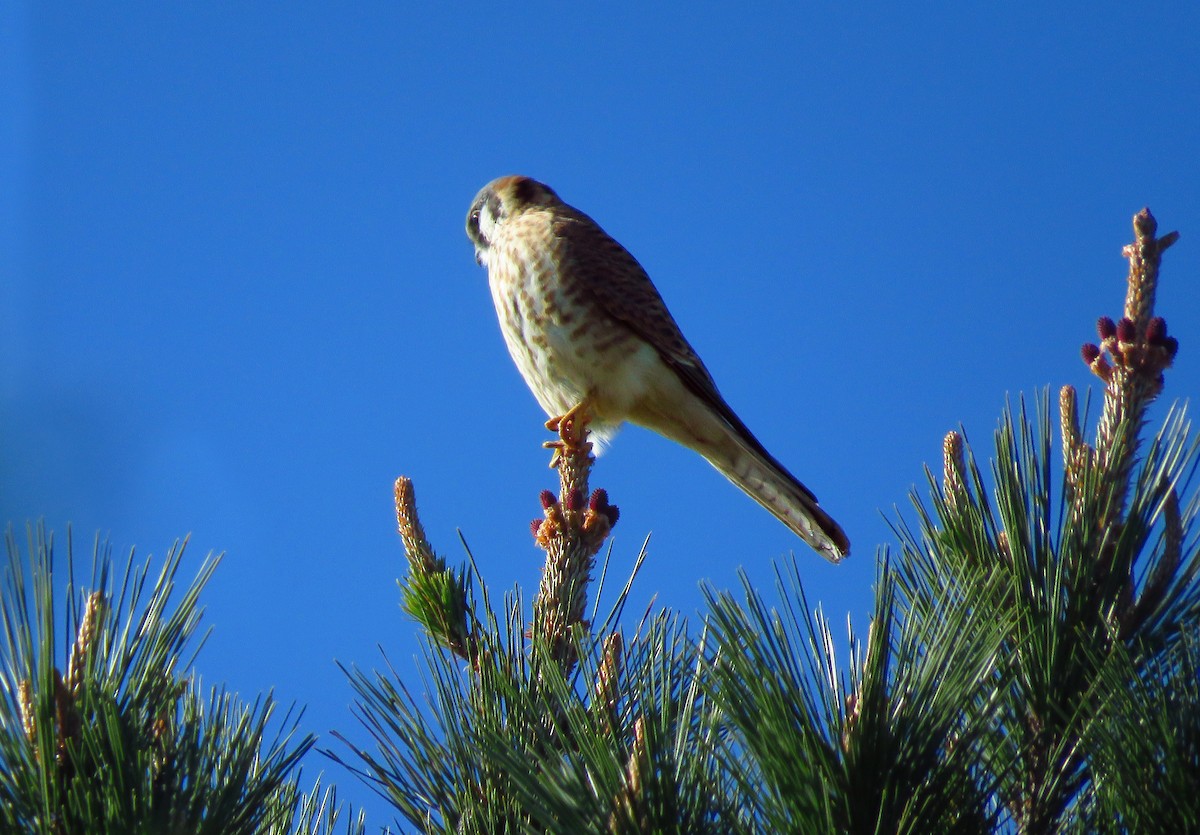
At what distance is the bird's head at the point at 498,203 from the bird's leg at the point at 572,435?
4.17ft

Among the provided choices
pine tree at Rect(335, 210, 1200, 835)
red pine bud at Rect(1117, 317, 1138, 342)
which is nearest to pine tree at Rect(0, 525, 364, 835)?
pine tree at Rect(335, 210, 1200, 835)

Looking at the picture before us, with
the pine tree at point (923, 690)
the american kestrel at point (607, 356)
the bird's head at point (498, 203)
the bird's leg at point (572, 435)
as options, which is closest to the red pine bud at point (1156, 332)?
the pine tree at point (923, 690)

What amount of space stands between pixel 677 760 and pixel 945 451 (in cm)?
59

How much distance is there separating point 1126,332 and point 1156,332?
0.11 ft

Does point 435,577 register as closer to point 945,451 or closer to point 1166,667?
point 945,451

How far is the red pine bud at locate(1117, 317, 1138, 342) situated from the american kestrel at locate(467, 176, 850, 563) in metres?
2.02

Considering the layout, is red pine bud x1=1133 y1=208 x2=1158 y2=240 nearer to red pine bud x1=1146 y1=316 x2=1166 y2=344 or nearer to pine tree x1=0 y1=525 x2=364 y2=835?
red pine bud x1=1146 y1=316 x2=1166 y2=344

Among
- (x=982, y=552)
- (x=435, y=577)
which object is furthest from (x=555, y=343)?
(x=982, y=552)

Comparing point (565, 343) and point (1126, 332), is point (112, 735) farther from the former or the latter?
point (565, 343)

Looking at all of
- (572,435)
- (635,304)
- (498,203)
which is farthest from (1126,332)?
(498,203)

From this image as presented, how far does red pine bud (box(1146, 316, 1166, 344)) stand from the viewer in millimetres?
1388

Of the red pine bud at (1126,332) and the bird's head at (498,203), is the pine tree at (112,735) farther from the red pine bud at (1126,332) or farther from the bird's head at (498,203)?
the bird's head at (498,203)

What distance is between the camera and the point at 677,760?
47.9 inches

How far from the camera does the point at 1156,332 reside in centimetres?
139
